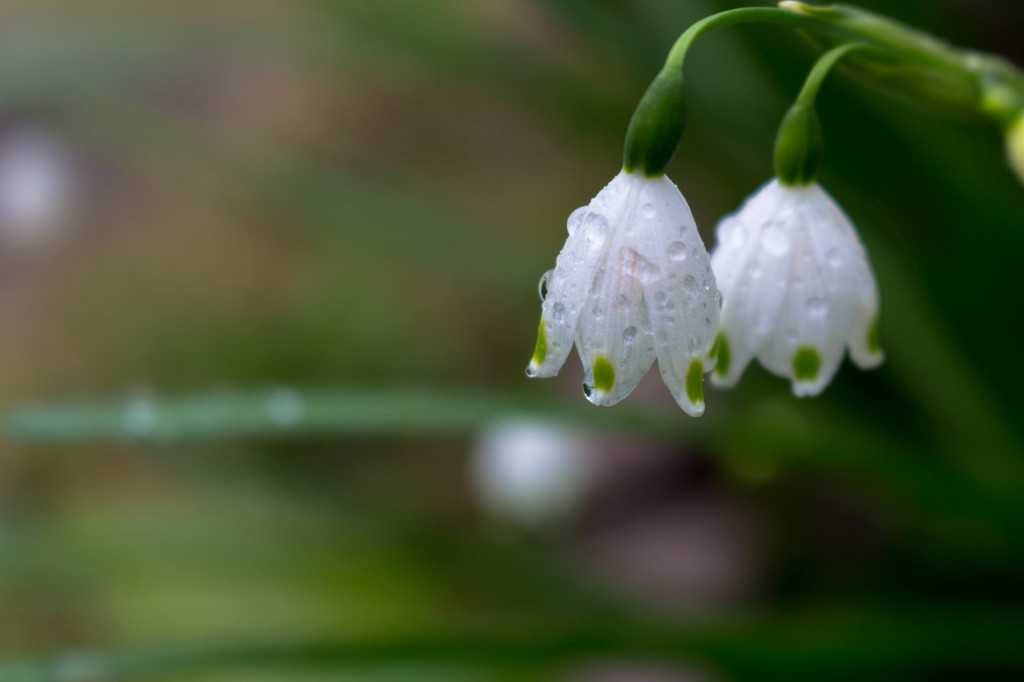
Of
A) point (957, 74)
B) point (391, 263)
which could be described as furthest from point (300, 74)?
point (957, 74)

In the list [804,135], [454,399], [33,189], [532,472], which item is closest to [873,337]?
[804,135]

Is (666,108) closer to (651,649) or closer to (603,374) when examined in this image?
(603,374)

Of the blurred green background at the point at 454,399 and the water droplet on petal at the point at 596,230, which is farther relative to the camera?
the blurred green background at the point at 454,399

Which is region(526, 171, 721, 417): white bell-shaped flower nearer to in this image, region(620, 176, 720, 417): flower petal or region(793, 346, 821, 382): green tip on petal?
region(620, 176, 720, 417): flower petal

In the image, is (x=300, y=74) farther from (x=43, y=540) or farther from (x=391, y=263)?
(x=43, y=540)

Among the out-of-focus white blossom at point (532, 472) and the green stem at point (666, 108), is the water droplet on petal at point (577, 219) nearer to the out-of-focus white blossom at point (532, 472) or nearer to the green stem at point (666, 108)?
the green stem at point (666, 108)

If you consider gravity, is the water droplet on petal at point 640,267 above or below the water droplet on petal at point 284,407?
below

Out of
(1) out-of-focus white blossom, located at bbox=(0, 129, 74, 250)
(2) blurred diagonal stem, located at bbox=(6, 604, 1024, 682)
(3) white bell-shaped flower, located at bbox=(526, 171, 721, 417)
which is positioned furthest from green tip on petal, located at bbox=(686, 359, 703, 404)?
(1) out-of-focus white blossom, located at bbox=(0, 129, 74, 250)

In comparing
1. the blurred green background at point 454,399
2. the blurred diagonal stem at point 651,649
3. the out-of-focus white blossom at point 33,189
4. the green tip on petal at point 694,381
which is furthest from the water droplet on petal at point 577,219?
the out-of-focus white blossom at point 33,189
